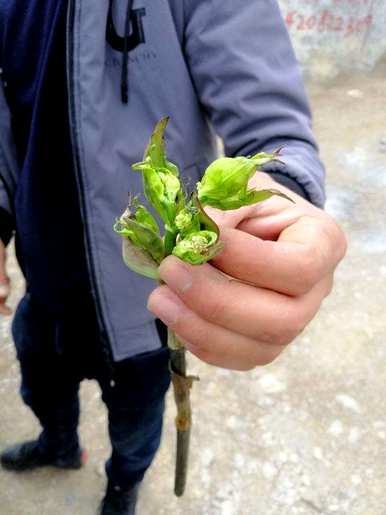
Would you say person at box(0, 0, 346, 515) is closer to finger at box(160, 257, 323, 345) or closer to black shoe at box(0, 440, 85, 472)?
finger at box(160, 257, 323, 345)

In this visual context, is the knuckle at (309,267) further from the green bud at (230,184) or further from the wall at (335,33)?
the wall at (335,33)

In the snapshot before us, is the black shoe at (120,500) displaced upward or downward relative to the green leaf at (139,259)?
downward

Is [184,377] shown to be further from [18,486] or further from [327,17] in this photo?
[327,17]

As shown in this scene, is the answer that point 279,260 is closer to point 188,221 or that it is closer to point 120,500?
point 188,221

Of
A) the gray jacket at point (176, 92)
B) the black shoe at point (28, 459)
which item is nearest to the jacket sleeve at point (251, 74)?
the gray jacket at point (176, 92)

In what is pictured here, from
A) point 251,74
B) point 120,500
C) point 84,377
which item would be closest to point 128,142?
point 251,74

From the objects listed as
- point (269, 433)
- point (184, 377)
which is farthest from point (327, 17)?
point (184, 377)
